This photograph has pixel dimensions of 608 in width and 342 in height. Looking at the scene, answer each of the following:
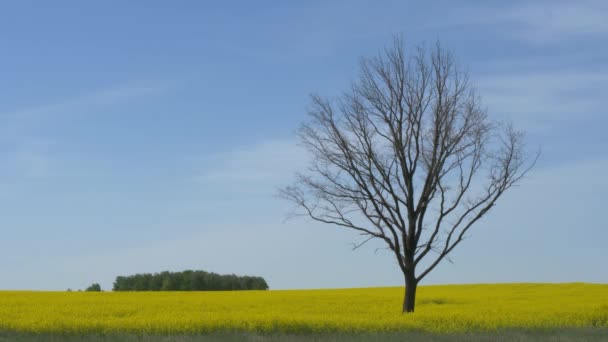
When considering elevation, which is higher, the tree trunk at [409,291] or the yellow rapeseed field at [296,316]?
the tree trunk at [409,291]

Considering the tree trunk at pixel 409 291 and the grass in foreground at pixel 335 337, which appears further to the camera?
the tree trunk at pixel 409 291

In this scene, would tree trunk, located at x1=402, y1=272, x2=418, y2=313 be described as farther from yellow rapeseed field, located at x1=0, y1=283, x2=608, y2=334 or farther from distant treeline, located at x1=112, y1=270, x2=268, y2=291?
Answer: distant treeline, located at x1=112, y1=270, x2=268, y2=291

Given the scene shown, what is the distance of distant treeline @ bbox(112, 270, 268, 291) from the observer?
6353 cm

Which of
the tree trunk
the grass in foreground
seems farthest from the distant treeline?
the grass in foreground

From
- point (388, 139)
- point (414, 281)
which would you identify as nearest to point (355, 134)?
point (388, 139)

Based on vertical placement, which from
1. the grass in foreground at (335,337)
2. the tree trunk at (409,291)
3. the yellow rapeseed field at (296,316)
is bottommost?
the grass in foreground at (335,337)

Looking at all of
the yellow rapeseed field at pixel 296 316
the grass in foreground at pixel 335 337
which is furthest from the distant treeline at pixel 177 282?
the grass in foreground at pixel 335 337

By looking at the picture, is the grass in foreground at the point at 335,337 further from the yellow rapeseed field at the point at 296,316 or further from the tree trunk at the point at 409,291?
the tree trunk at the point at 409,291

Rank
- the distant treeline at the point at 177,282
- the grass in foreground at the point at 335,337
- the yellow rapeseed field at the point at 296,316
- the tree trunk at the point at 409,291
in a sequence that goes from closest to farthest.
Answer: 1. the grass in foreground at the point at 335,337
2. the yellow rapeseed field at the point at 296,316
3. the tree trunk at the point at 409,291
4. the distant treeline at the point at 177,282

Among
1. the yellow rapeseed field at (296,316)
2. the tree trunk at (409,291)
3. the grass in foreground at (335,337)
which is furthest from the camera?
the tree trunk at (409,291)

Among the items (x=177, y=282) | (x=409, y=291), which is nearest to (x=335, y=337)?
(x=409, y=291)

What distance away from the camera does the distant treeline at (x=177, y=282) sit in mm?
63531

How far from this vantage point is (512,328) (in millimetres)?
22766

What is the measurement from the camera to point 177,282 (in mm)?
64312
